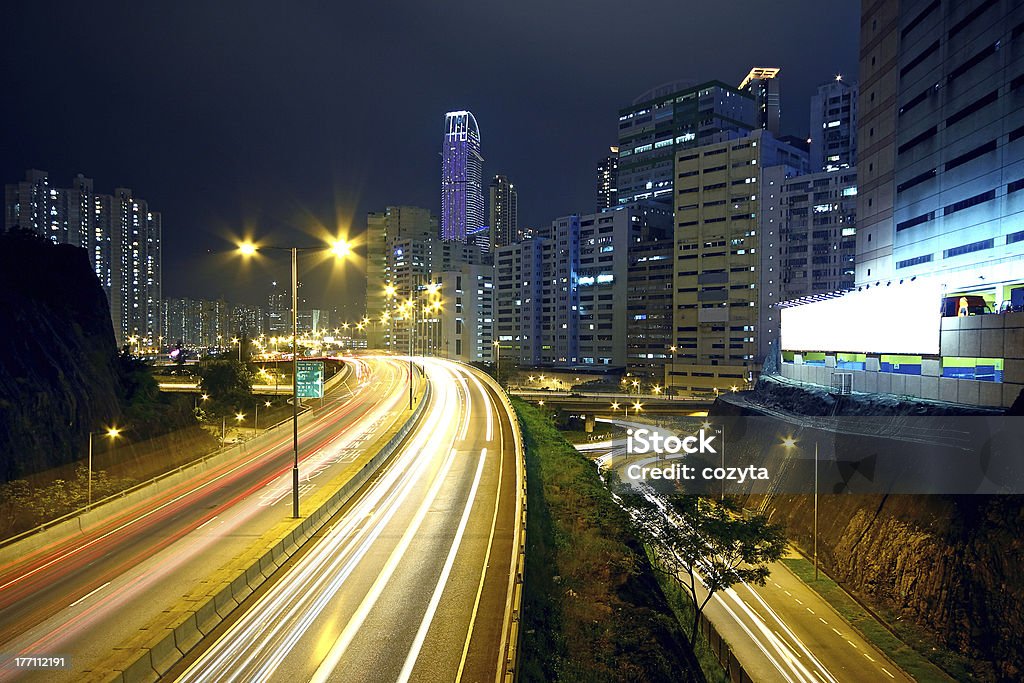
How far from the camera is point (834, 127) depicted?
143 m

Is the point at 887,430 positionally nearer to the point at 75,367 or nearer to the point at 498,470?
the point at 498,470

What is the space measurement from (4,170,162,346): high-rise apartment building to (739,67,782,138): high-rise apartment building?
192147 mm

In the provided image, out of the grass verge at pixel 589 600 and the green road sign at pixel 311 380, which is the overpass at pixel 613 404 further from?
the green road sign at pixel 311 380

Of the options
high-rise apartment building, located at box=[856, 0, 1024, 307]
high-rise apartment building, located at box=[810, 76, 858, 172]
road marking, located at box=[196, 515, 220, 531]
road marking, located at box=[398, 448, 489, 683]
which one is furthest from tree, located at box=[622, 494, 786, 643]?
high-rise apartment building, located at box=[810, 76, 858, 172]

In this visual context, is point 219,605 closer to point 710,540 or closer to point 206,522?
point 206,522

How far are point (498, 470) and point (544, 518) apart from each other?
4.92 m

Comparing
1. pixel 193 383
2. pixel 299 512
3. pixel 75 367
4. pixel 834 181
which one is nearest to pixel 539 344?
pixel 834 181

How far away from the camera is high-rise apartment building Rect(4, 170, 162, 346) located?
14988 cm

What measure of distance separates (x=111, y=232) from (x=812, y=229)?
194875mm

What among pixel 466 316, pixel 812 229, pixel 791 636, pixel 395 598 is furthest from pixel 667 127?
pixel 395 598

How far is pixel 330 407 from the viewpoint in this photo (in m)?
54.2

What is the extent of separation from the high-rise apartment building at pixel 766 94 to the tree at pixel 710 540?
177906 millimetres

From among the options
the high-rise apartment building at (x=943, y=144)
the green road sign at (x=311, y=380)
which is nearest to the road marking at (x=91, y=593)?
the green road sign at (x=311, y=380)

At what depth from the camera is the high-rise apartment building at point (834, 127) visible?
140000mm
